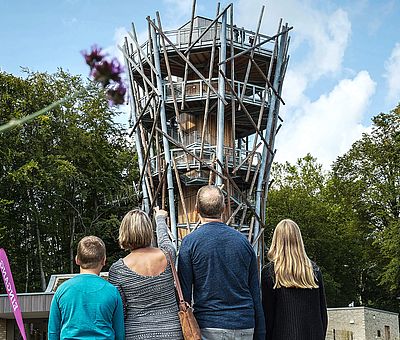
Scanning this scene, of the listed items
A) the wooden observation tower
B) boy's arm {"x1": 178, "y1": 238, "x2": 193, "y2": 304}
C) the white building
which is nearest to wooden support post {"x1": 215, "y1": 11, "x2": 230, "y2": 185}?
the wooden observation tower

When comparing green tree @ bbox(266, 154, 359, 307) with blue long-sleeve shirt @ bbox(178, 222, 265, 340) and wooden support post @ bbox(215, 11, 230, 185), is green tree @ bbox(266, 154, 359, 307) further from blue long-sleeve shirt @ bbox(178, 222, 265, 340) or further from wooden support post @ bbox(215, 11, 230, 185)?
blue long-sleeve shirt @ bbox(178, 222, 265, 340)

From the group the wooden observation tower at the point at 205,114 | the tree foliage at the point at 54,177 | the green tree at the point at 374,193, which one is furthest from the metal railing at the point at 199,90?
the green tree at the point at 374,193

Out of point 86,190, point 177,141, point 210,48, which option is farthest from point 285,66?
point 86,190

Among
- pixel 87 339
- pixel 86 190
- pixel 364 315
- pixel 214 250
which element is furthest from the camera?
pixel 86 190

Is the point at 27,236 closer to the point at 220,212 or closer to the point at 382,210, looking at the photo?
the point at 382,210

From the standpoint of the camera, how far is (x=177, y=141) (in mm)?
30547

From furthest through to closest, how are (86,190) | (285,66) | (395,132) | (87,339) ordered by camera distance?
1. (395,132)
2. (86,190)
3. (285,66)
4. (87,339)

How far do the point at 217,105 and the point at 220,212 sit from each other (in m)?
24.7

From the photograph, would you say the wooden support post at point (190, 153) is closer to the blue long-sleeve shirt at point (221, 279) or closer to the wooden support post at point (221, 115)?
the wooden support post at point (221, 115)

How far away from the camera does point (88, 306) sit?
16.4ft

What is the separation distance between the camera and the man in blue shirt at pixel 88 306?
196 inches

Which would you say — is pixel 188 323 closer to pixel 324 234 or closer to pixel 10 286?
pixel 10 286

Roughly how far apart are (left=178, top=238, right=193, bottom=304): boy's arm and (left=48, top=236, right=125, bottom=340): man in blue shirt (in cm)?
52

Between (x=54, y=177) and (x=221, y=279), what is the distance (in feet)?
103
